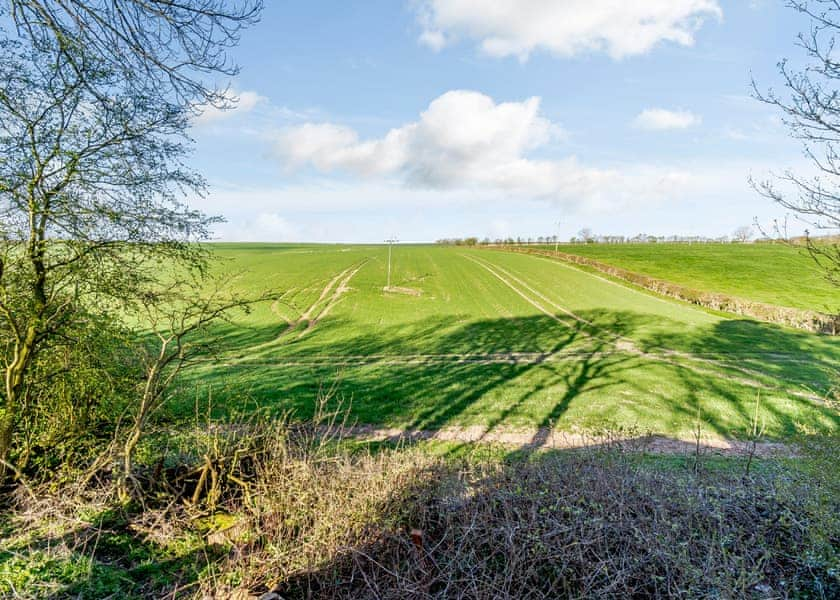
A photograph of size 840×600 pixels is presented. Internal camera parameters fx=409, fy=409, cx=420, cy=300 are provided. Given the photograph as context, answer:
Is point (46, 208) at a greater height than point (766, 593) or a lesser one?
greater

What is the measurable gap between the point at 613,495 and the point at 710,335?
90.0 feet

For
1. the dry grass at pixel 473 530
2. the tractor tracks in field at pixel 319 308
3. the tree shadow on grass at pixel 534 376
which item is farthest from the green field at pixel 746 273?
the tractor tracks in field at pixel 319 308

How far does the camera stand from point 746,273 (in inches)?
1973

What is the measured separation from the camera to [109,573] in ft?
15.3

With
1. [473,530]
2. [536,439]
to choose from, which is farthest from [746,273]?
[473,530]

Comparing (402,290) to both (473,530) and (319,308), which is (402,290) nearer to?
(319,308)

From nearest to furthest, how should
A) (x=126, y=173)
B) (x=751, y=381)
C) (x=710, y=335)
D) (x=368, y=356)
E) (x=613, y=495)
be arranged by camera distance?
1. (x=613, y=495)
2. (x=126, y=173)
3. (x=751, y=381)
4. (x=368, y=356)
5. (x=710, y=335)

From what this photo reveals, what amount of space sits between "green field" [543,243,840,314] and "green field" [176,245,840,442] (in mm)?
8310

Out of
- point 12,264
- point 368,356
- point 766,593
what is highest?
point 12,264

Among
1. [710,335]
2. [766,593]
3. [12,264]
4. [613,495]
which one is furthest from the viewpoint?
[710,335]

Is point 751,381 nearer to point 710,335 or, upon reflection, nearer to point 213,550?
point 710,335

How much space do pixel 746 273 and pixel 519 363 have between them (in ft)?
148

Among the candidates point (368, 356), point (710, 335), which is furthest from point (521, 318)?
point (368, 356)

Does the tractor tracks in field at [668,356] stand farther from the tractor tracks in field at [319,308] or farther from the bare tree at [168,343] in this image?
the tractor tracks in field at [319,308]
